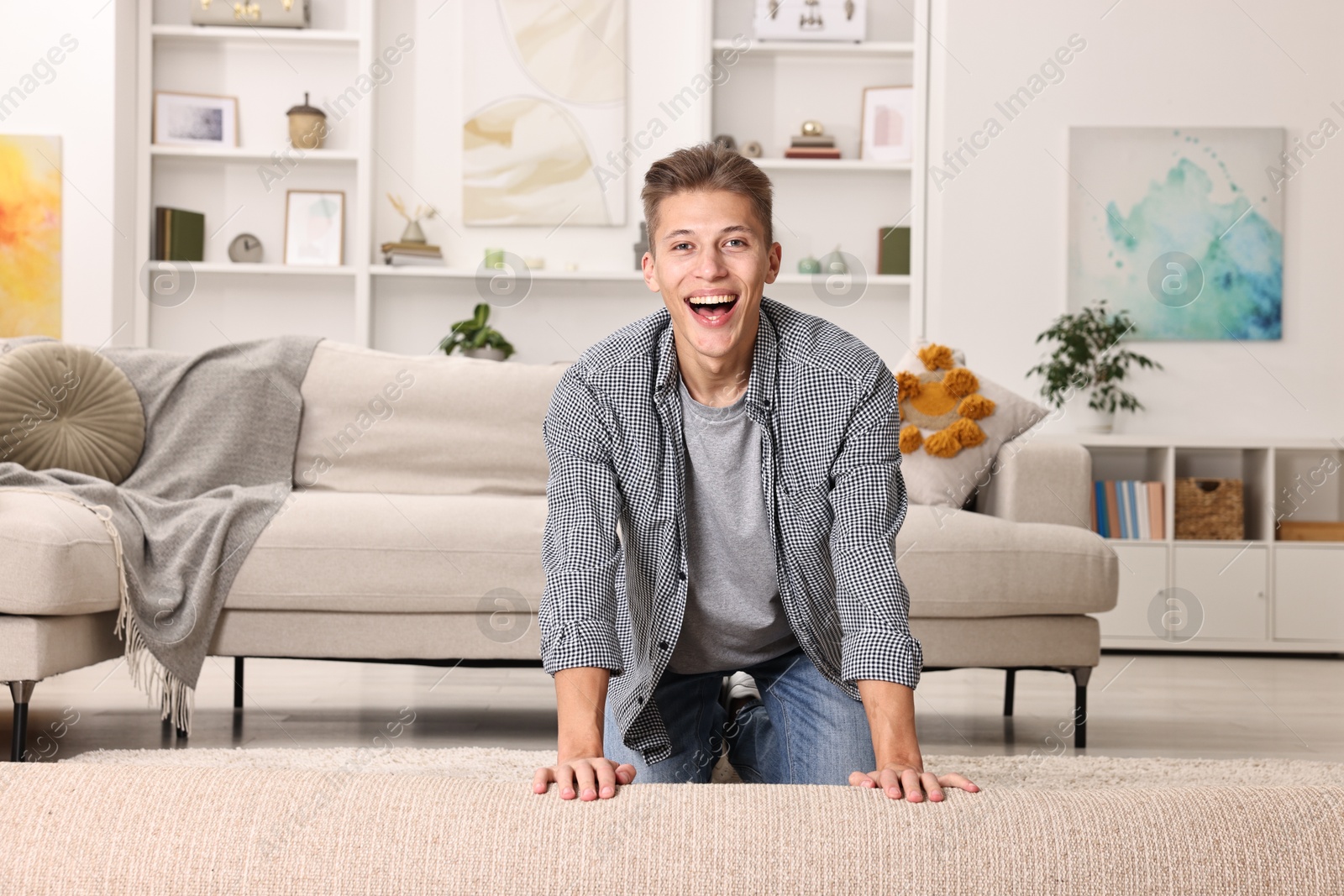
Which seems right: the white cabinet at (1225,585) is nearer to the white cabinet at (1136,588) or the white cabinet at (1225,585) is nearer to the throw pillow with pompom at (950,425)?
the white cabinet at (1136,588)

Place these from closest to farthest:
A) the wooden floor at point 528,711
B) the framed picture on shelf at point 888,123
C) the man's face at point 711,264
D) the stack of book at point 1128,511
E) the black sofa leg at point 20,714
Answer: the man's face at point 711,264 < the black sofa leg at point 20,714 < the wooden floor at point 528,711 < the stack of book at point 1128,511 < the framed picture on shelf at point 888,123

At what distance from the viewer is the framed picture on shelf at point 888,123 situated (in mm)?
4441

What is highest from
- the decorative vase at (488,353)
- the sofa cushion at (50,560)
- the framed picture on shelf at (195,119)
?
the framed picture on shelf at (195,119)

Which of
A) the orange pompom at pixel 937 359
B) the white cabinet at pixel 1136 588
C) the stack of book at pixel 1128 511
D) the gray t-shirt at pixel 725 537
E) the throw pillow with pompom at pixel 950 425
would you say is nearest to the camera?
the gray t-shirt at pixel 725 537

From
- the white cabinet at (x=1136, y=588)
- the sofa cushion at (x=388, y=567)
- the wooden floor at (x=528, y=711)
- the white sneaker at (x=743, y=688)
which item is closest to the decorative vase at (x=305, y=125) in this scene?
the wooden floor at (x=528, y=711)

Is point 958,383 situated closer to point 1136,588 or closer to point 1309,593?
point 1136,588

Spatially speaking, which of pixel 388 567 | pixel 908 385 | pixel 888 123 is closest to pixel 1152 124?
pixel 888 123

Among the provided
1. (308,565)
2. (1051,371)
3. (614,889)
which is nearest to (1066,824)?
(614,889)

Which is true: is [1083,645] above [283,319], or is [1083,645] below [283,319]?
below

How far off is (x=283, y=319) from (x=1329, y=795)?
14.3 feet

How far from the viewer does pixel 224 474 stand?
2572 millimetres

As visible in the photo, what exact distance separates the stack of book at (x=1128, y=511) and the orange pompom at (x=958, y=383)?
1309 millimetres

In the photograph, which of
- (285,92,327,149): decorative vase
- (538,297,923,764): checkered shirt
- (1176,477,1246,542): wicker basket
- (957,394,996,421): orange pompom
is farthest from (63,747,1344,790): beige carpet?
(285,92,327,149): decorative vase

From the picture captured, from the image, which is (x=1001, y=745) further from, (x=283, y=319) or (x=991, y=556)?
(x=283, y=319)
